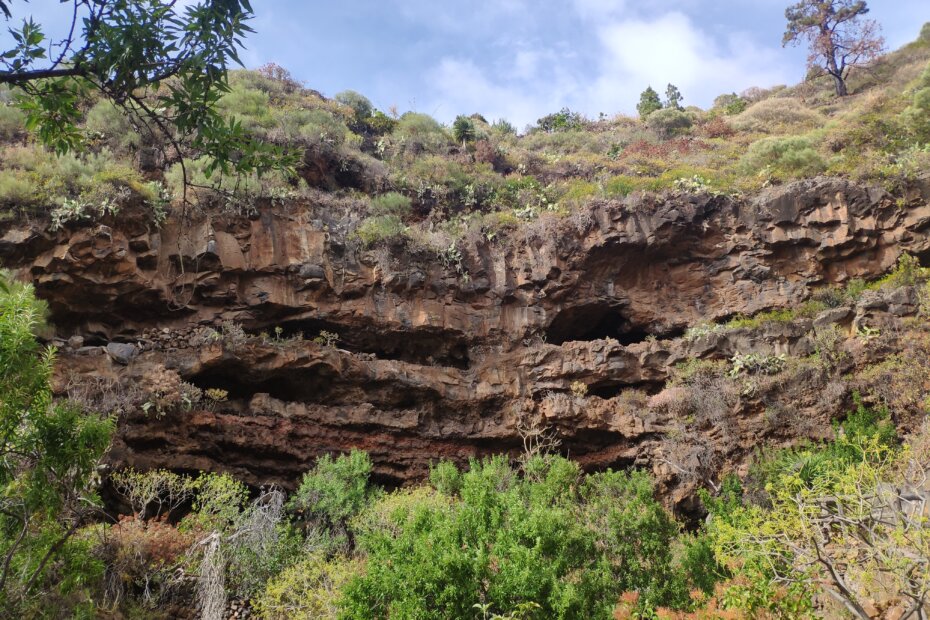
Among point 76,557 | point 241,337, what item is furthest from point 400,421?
point 76,557

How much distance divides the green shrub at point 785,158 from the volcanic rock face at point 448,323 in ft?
9.58

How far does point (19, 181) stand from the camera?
14758 mm

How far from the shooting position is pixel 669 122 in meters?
36.4

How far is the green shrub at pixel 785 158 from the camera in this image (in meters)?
21.0

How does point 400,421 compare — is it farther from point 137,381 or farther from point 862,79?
point 862,79

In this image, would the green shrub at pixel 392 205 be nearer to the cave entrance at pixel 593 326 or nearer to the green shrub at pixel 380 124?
the cave entrance at pixel 593 326

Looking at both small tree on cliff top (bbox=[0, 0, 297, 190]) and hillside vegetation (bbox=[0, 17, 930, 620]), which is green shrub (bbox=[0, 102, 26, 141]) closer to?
hillside vegetation (bbox=[0, 17, 930, 620])

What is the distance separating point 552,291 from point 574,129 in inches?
893

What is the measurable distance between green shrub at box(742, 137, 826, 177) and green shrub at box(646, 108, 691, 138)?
1238cm

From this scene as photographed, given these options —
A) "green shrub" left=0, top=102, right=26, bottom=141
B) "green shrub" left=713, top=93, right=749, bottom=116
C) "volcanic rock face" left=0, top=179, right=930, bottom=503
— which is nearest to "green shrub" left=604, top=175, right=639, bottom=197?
"volcanic rock face" left=0, top=179, right=930, bottom=503

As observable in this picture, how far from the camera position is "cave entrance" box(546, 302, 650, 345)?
18891 millimetres

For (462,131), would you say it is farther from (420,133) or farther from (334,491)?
(334,491)

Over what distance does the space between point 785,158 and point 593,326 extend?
9500 mm

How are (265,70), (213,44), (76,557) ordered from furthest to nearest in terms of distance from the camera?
(265,70) < (76,557) < (213,44)
